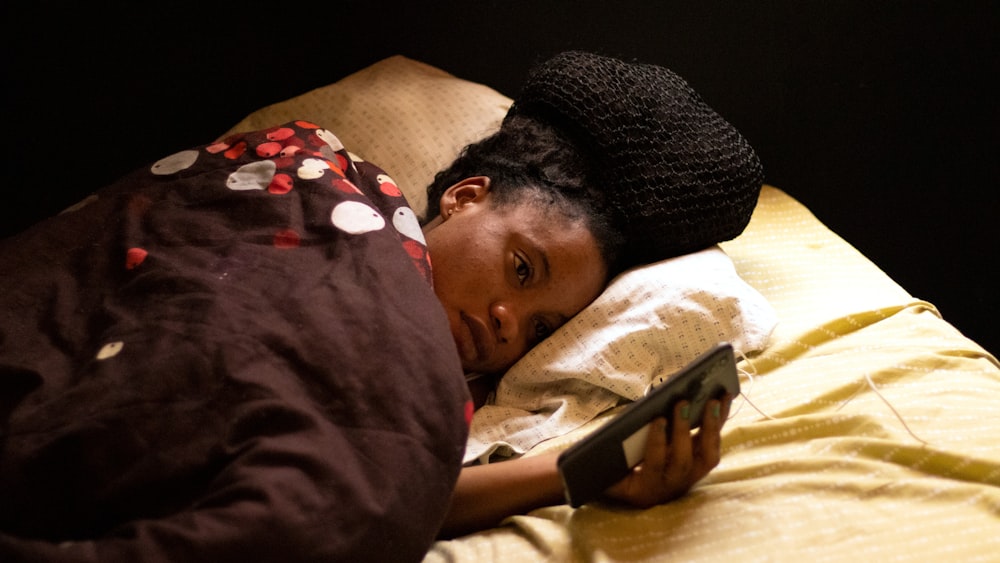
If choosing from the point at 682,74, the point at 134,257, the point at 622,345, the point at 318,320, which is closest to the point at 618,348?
the point at 622,345

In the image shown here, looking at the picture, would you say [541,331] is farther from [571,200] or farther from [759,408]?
[759,408]

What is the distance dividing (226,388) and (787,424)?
63 centimetres

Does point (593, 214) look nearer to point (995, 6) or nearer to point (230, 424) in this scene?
point (230, 424)

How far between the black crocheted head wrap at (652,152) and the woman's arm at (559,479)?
36cm

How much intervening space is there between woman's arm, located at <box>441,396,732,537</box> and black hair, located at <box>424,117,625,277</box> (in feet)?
1.11

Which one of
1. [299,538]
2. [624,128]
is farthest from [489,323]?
[299,538]

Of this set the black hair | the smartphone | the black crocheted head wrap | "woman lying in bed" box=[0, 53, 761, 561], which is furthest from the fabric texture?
the black crocheted head wrap

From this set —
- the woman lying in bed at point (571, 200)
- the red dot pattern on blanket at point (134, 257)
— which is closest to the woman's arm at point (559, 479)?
the woman lying in bed at point (571, 200)

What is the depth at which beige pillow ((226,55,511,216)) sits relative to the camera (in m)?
1.43

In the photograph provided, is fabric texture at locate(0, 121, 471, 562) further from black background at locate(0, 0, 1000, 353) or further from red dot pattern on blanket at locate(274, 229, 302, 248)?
black background at locate(0, 0, 1000, 353)

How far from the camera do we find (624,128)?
117 cm

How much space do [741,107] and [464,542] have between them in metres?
1.16

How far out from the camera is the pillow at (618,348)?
1.07m

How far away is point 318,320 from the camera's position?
2.69ft
